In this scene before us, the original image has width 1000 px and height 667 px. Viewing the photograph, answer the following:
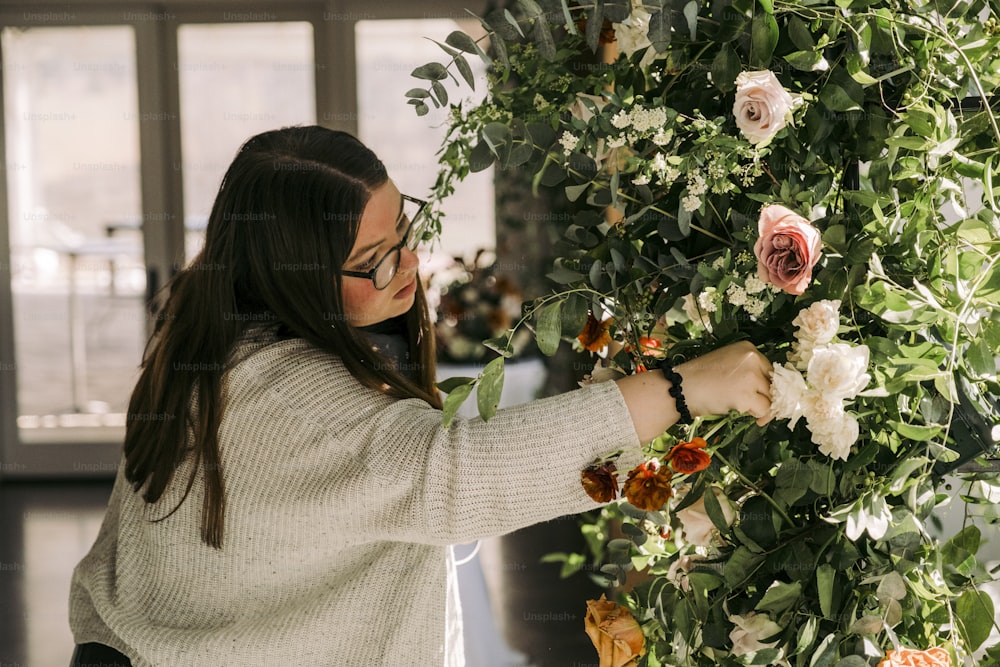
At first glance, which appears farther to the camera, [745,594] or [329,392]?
[329,392]

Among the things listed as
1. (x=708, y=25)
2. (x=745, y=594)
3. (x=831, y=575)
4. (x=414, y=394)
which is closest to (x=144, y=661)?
(x=414, y=394)

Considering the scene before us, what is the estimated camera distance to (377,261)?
1.38 meters

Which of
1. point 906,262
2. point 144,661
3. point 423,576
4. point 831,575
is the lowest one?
point 144,661

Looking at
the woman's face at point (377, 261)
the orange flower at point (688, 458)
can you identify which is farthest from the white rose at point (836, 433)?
the woman's face at point (377, 261)

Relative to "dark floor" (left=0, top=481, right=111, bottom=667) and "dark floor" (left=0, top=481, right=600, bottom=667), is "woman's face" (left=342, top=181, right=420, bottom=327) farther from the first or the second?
"dark floor" (left=0, top=481, right=111, bottom=667)

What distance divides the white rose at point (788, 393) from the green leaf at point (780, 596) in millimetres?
165

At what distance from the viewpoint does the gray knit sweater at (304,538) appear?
1150 mm

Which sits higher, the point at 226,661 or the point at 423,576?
the point at 423,576

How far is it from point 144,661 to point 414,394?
20.5 inches

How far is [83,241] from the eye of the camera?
5.67 m

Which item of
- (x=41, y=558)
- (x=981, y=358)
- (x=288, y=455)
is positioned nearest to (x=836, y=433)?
(x=981, y=358)

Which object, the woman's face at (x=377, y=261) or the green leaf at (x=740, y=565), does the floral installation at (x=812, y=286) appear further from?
the woman's face at (x=377, y=261)

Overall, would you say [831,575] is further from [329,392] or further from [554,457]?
[329,392]

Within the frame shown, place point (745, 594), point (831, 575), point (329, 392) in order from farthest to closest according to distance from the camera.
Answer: point (329, 392) < point (745, 594) < point (831, 575)
